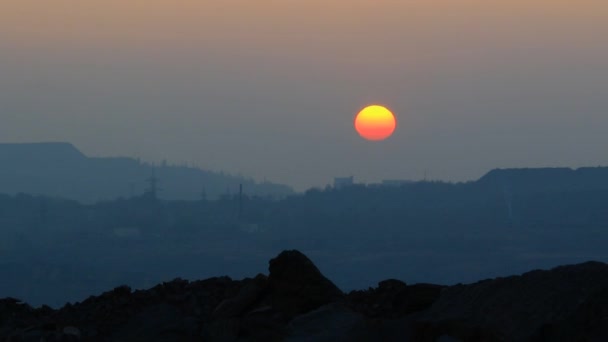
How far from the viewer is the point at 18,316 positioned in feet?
59.4

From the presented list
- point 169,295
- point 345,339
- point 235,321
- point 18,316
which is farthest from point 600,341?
point 18,316

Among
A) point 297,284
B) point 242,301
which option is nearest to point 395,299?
point 297,284

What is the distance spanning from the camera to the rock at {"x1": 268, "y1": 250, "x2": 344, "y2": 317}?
1598 cm

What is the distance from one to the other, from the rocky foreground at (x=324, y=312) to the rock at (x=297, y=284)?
0.01m

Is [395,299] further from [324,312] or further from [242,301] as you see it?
[242,301]

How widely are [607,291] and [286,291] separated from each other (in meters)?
4.69

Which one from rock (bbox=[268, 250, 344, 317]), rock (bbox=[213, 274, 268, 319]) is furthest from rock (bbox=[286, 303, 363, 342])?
rock (bbox=[213, 274, 268, 319])

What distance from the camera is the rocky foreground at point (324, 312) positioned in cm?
1337

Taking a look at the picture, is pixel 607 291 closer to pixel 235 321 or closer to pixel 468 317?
pixel 468 317

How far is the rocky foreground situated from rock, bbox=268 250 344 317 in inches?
0.5

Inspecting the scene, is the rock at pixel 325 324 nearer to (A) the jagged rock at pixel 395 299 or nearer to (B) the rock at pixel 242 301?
(A) the jagged rock at pixel 395 299

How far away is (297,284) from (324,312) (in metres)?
1.21

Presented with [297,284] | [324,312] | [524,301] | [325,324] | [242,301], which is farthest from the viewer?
[297,284]

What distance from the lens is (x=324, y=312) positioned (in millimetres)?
15023
